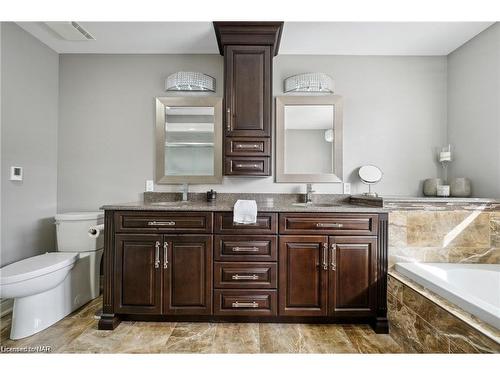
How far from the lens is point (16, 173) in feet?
7.10

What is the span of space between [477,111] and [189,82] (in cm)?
255

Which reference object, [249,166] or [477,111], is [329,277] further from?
[477,111]

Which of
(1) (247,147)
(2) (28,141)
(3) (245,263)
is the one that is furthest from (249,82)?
(2) (28,141)

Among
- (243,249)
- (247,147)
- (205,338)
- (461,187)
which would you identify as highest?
(247,147)

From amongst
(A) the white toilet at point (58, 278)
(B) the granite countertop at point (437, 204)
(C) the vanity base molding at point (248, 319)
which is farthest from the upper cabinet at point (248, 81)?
(A) the white toilet at point (58, 278)

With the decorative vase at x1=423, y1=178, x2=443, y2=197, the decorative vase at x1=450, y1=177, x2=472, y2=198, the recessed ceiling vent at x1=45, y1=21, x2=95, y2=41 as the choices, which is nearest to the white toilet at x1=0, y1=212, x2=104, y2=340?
the recessed ceiling vent at x1=45, y1=21, x2=95, y2=41

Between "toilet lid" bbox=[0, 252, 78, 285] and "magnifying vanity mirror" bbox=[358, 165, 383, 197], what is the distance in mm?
2612

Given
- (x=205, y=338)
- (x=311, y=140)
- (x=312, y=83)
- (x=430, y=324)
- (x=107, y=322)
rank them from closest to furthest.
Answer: (x=430, y=324)
(x=205, y=338)
(x=107, y=322)
(x=312, y=83)
(x=311, y=140)

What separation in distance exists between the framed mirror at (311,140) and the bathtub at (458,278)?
1028 mm

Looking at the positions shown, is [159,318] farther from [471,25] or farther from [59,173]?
[471,25]

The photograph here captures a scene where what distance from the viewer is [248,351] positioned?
1.64 meters

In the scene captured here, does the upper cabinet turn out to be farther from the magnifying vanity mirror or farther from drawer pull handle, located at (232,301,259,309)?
drawer pull handle, located at (232,301,259,309)

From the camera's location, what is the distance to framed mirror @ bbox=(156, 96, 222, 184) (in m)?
2.52

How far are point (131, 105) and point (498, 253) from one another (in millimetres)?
3352
